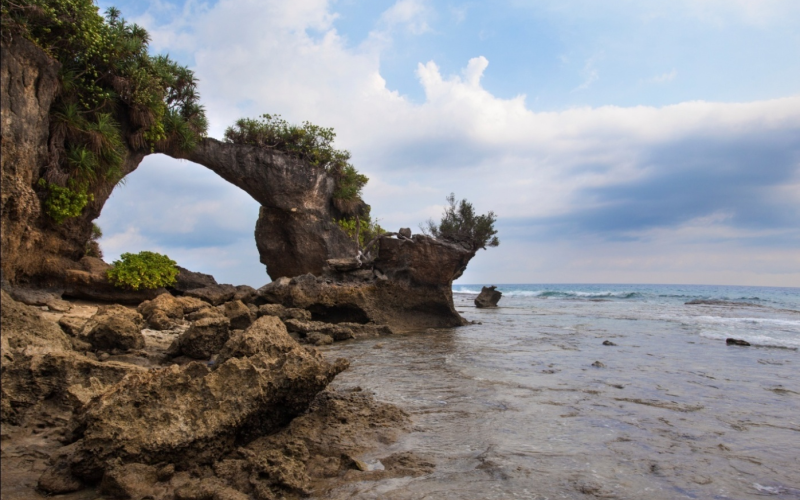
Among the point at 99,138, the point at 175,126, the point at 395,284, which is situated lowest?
the point at 395,284

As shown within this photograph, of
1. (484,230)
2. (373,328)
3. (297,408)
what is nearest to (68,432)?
(297,408)

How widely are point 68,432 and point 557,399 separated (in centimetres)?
447

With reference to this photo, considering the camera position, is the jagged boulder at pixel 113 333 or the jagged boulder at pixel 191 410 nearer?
the jagged boulder at pixel 191 410

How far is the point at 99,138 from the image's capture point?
11.1 meters

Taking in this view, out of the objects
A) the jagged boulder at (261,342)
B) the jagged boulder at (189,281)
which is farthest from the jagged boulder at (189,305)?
the jagged boulder at (261,342)

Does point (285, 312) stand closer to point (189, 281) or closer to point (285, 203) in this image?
point (189, 281)

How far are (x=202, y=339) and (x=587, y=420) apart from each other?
513 centimetres

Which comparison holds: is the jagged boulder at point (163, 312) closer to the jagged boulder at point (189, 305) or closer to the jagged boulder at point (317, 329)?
the jagged boulder at point (189, 305)

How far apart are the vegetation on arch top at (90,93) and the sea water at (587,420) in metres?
7.78

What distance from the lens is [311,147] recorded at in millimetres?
19125

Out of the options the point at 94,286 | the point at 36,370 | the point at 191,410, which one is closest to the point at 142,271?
the point at 94,286

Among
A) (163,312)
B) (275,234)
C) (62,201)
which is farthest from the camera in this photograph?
(275,234)

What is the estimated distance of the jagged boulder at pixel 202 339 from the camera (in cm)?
676

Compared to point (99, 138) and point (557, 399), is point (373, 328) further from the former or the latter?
point (99, 138)
